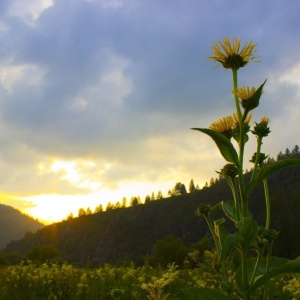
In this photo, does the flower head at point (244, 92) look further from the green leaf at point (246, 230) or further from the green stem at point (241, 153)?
the green leaf at point (246, 230)

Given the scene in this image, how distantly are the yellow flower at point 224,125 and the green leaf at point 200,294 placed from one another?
114 cm

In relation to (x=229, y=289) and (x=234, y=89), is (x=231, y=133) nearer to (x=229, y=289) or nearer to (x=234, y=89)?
(x=234, y=89)

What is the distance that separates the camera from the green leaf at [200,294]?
2.59 m

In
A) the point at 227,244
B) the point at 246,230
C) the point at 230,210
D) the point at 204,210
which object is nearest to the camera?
the point at 227,244

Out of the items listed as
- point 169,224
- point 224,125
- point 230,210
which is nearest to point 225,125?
point 224,125

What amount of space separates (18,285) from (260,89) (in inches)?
275

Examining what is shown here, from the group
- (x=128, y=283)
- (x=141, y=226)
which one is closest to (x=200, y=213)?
(x=128, y=283)

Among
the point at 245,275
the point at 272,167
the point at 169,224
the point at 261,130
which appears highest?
the point at 169,224

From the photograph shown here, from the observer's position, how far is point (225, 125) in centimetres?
289

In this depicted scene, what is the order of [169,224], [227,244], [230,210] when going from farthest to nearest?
[169,224] → [230,210] → [227,244]

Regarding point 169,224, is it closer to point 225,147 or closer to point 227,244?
point 225,147

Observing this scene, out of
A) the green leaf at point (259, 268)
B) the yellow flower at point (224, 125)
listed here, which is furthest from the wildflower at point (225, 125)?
the green leaf at point (259, 268)

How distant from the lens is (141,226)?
192625 millimetres

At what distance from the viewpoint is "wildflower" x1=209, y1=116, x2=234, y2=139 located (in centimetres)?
288
